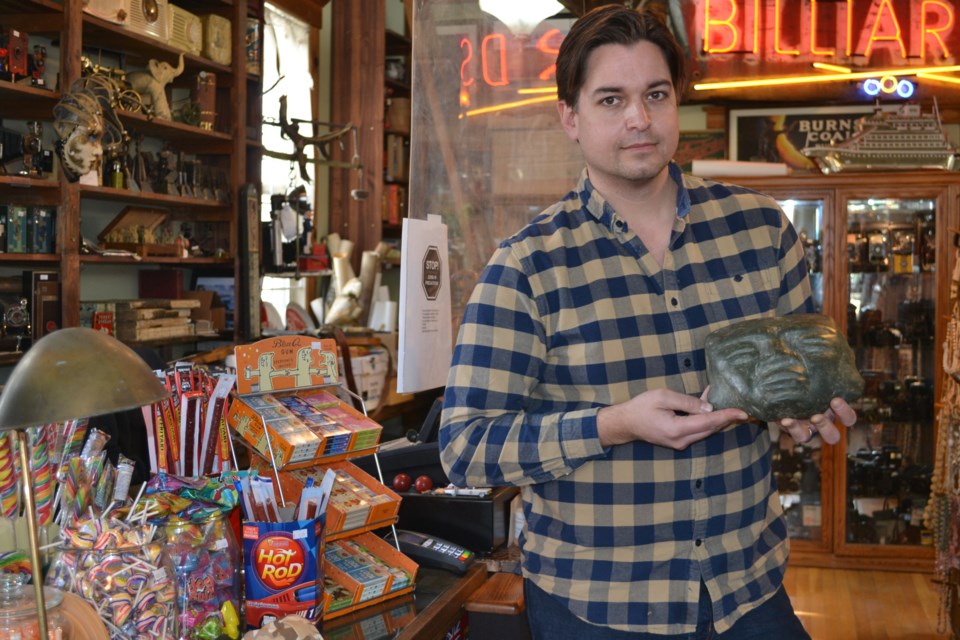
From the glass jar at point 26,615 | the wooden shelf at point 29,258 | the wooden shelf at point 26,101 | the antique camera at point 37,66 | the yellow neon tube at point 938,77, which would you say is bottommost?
the glass jar at point 26,615

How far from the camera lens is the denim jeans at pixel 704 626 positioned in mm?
1457

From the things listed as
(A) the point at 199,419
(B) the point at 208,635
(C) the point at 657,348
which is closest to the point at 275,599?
(B) the point at 208,635

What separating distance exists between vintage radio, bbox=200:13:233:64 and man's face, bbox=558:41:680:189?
3584mm

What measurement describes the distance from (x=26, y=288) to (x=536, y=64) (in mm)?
2002

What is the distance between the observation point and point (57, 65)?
412 cm

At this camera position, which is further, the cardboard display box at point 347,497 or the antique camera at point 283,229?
the antique camera at point 283,229

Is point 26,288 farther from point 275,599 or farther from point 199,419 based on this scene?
point 275,599

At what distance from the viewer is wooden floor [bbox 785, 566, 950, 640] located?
4.41 meters

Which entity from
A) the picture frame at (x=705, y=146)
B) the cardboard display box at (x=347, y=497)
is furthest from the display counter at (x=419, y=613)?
the picture frame at (x=705, y=146)

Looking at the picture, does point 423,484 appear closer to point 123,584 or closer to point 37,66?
point 123,584

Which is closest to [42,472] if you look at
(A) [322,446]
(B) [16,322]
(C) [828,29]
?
(A) [322,446]

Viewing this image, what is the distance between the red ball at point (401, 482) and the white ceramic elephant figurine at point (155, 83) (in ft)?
8.51

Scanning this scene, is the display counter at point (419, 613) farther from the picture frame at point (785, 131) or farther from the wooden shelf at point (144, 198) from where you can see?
the picture frame at point (785, 131)

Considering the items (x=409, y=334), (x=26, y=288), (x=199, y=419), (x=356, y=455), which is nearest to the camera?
(x=199, y=419)
